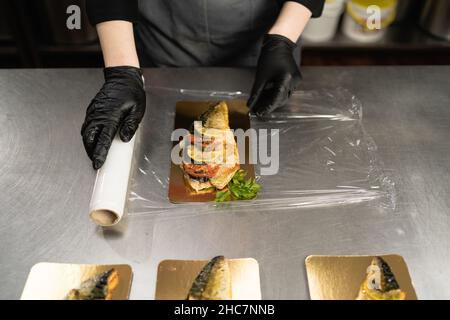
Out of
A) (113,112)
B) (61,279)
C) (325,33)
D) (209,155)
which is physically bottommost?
(325,33)

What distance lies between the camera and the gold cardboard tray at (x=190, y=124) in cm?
150

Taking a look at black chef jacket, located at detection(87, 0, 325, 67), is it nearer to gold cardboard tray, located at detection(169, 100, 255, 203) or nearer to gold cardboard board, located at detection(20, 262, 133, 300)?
gold cardboard tray, located at detection(169, 100, 255, 203)

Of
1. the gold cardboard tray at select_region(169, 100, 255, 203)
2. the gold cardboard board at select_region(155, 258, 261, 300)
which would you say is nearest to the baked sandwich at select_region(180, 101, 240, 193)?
the gold cardboard tray at select_region(169, 100, 255, 203)

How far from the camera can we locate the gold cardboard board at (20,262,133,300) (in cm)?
124

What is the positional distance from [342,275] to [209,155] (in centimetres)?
59

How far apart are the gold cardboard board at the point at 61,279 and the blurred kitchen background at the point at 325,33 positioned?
7.91ft

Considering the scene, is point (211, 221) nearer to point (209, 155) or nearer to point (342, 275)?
point (209, 155)

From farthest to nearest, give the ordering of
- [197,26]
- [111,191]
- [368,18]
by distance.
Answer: [368,18]
[197,26]
[111,191]

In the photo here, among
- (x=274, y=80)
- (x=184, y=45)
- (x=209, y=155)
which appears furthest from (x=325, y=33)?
(x=209, y=155)

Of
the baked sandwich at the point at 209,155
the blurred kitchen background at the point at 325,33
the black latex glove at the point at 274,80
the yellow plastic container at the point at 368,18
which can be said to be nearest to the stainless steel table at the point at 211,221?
the baked sandwich at the point at 209,155

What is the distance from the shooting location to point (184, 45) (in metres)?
1.99

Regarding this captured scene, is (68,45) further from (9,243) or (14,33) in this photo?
(9,243)

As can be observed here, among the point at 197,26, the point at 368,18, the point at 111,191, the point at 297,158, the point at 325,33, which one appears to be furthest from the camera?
the point at 325,33

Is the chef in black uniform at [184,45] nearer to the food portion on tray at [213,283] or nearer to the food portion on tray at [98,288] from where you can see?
the food portion on tray at [98,288]
